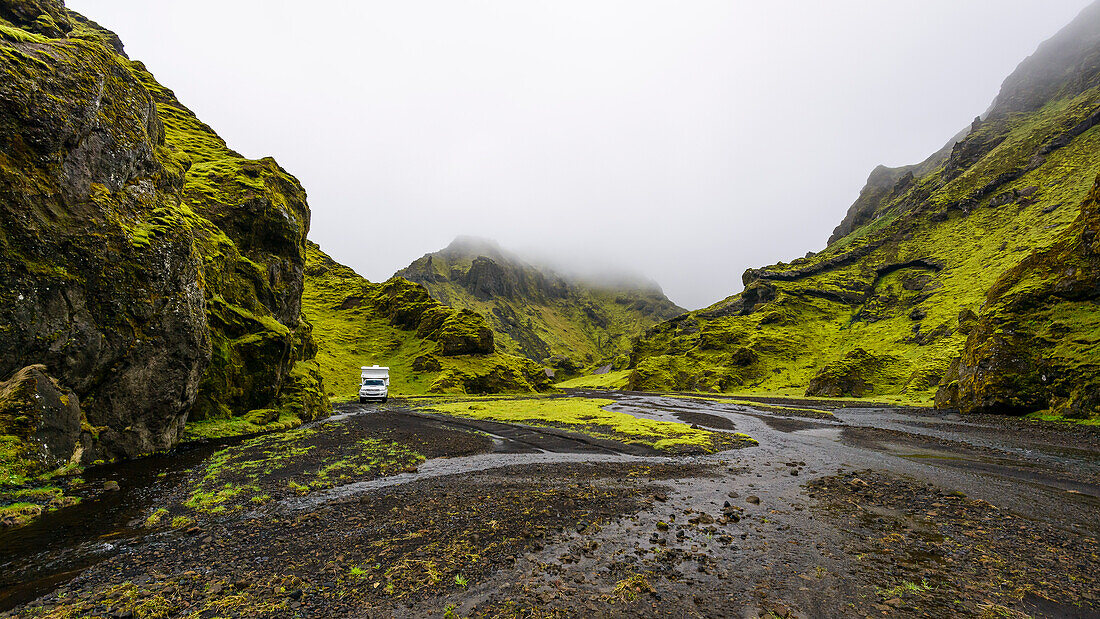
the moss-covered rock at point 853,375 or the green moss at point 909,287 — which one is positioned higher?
the green moss at point 909,287

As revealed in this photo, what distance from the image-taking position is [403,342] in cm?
11281

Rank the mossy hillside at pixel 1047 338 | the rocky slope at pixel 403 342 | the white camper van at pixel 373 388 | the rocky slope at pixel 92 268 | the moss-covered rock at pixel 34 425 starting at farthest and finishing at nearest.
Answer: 1. the rocky slope at pixel 403 342
2. the white camper van at pixel 373 388
3. the mossy hillside at pixel 1047 338
4. the rocky slope at pixel 92 268
5. the moss-covered rock at pixel 34 425

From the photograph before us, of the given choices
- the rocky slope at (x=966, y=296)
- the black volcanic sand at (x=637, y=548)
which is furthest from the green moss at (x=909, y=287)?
the black volcanic sand at (x=637, y=548)

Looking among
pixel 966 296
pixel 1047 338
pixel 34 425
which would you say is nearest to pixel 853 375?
pixel 966 296

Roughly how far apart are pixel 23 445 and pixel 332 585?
15793mm

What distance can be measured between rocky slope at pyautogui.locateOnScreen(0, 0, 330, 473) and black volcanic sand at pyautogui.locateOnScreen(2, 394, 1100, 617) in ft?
19.5

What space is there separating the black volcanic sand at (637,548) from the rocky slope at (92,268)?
19.5 feet

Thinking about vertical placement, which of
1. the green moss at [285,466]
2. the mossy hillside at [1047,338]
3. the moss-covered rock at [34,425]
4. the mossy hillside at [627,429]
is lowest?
the mossy hillside at [627,429]

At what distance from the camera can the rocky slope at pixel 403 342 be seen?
97.7m

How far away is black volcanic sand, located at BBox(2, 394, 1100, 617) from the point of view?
950 cm

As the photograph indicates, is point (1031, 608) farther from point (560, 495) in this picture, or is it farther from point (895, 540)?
point (560, 495)

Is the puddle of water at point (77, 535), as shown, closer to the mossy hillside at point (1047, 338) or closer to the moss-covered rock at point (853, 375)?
the mossy hillside at point (1047, 338)

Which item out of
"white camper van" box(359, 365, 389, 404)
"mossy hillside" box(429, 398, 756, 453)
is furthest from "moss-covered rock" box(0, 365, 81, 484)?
"white camper van" box(359, 365, 389, 404)

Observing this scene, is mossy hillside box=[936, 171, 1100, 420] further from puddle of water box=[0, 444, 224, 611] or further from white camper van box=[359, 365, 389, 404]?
white camper van box=[359, 365, 389, 404]
